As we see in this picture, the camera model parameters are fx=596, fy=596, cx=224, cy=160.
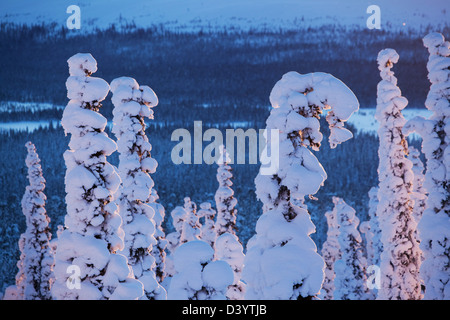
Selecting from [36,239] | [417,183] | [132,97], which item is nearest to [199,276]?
[132,97]

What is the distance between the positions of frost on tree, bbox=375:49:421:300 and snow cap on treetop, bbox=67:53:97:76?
16649mm

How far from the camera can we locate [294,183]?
1423cm

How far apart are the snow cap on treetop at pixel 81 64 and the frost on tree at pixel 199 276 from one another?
6.32 metres

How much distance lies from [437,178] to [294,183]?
11.1m

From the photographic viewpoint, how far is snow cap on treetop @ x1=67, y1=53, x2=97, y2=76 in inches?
688

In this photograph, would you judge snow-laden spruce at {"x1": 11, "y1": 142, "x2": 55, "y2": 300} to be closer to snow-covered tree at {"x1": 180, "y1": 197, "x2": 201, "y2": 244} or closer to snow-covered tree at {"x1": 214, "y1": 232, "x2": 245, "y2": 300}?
snow-covered tree at {"x1": 180, "y1": 197, "x2": 201, "y2": 244}

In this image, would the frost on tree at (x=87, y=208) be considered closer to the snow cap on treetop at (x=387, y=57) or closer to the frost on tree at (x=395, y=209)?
the frost on tree at (x=395, y=209)

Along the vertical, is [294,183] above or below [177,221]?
below

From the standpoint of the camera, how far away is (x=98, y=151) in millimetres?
17312

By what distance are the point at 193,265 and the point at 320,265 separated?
3.16 meters

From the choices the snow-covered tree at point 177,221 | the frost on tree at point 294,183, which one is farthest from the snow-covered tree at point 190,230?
the frost on tree at point 294,183

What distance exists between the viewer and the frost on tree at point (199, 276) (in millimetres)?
14820

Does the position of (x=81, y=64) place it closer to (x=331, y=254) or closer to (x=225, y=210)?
(x=225, y=210)
